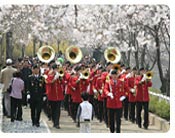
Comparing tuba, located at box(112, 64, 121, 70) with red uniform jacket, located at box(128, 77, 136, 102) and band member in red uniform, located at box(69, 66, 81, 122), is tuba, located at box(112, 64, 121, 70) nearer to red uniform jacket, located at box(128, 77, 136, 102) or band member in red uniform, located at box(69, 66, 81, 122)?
red uniform jacket, located at box(128, 77, 136, 102)

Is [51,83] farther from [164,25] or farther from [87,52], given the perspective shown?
[164,25]

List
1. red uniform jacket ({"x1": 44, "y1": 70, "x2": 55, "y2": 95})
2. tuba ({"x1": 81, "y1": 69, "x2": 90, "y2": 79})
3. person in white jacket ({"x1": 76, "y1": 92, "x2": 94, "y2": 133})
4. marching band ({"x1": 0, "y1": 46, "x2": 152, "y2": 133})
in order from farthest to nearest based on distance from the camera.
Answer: tuba ({"x1": 81, "y1": 69, "x2": 90, "y2": 79})
red uniform jacket ({"x1": 44, "y1": 70, "x2": 55, "y2": 95})
marching band ({"x1": 0, "y1": 46, "x2": 152, "y2": 133})
person in white jacket ({"x1": 76, "y1": 92, "x2": 94, "y2": 133})

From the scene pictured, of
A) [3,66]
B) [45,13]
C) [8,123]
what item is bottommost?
[8,123]

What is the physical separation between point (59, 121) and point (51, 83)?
549 millimetres

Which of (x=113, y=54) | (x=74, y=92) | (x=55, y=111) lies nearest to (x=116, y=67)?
(x=113, y=54)

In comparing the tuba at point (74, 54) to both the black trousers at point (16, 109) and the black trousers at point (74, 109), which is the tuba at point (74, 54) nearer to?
the black trousers at point (74, 109)

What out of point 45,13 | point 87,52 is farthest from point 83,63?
point 45,13

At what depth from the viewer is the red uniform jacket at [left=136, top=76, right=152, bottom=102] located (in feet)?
38.1

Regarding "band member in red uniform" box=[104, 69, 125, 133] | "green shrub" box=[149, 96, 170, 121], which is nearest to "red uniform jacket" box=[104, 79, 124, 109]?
"band member in red uniform" box=[104, 69, 125, 133]

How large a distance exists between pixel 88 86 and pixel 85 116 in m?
0.67

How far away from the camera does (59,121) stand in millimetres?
11508

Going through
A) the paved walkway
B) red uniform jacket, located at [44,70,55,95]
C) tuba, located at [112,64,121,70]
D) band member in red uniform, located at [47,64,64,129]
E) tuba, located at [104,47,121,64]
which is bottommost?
the paved walkway

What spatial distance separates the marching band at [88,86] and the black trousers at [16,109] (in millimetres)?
162

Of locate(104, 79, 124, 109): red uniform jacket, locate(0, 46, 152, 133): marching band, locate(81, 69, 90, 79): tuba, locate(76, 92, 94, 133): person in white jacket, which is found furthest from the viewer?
locate(81, 69, 90, 79): tuba
